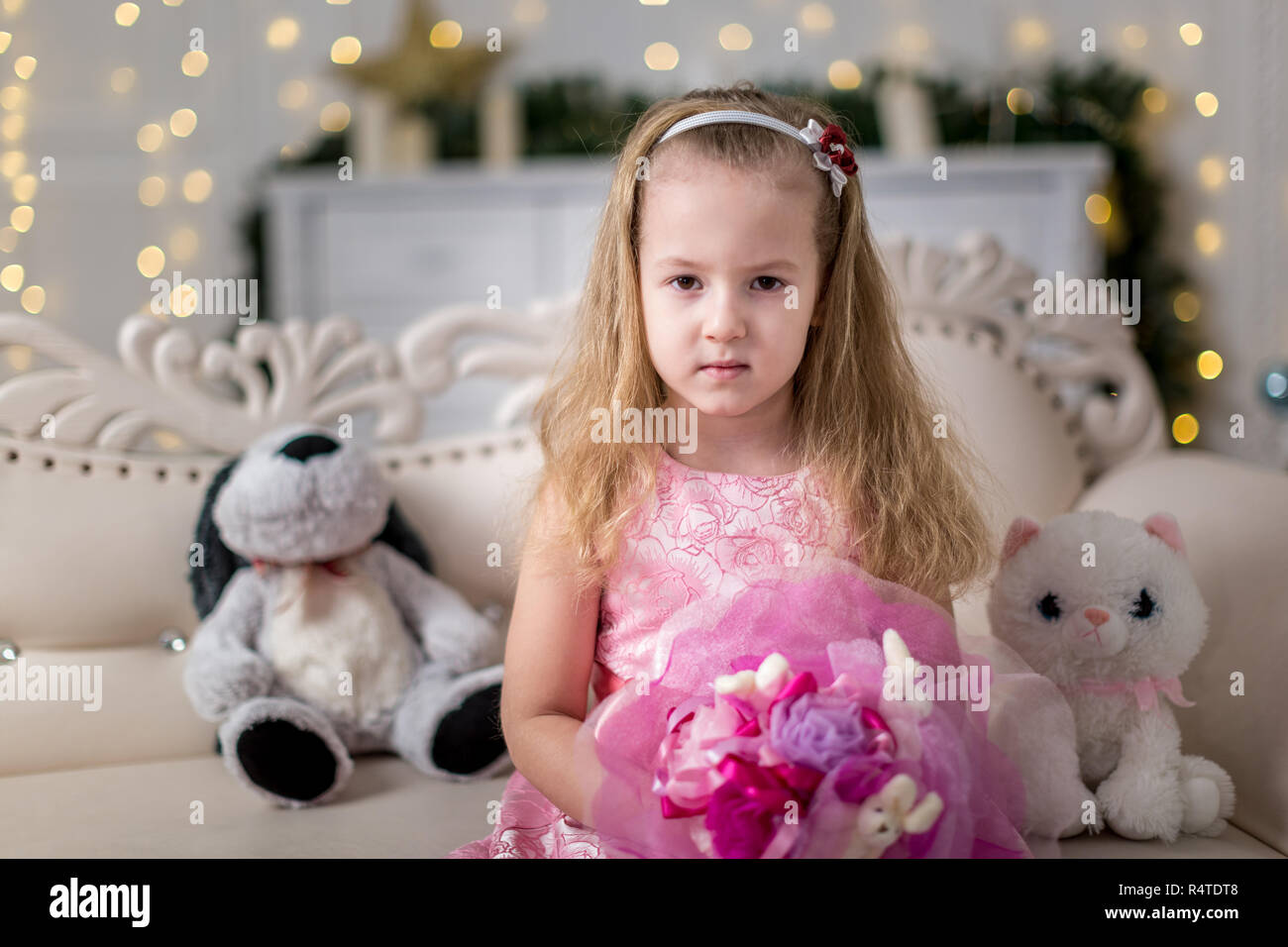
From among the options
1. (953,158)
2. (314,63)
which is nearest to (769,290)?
(953,158)

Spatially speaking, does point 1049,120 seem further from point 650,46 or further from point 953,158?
point 650,46

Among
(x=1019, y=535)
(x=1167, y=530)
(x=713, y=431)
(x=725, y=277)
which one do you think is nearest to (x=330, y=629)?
(x=713, y=431)

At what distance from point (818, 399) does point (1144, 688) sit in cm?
38

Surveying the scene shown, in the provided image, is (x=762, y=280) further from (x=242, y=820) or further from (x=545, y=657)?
(x=242, y=820)

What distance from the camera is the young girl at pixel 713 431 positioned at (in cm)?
86

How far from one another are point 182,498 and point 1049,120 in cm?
266

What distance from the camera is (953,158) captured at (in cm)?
306

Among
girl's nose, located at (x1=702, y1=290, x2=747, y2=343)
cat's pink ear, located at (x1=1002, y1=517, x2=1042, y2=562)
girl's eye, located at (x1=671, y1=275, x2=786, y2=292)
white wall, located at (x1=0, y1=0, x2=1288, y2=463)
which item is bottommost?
cat's pink ear, located at (x1=1002, y1=517, x2=1042, y2=562)

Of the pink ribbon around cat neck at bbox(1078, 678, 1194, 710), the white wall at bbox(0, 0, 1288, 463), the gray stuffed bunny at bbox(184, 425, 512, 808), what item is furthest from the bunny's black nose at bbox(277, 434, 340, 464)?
the white wall at bbox(0, 0, 1288, 463)

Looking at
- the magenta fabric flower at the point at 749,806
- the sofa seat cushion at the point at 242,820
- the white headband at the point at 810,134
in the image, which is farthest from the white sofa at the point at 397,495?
the white headband at the point at 810,134

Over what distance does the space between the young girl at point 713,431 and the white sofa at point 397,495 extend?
0.57ft

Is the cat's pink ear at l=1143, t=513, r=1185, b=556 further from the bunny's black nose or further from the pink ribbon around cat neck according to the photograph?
the bunny's black nose

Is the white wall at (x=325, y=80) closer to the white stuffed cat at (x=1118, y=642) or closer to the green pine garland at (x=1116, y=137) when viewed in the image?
the green pine garland at (x=1116, y=137)

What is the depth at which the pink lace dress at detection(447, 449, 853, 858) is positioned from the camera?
0.91 m
